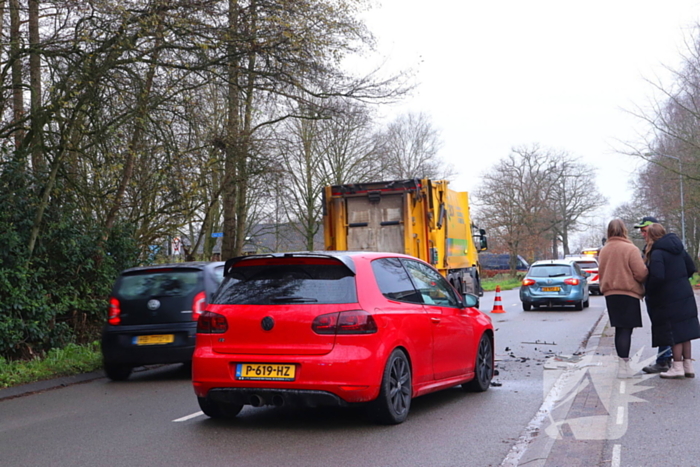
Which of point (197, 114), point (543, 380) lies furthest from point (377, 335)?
point (197, 114)

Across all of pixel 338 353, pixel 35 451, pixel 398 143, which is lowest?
pixel 35 451

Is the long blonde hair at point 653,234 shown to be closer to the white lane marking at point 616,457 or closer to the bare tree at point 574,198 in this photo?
the white lane marking at point 616,457

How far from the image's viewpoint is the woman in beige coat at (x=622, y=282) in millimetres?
9094

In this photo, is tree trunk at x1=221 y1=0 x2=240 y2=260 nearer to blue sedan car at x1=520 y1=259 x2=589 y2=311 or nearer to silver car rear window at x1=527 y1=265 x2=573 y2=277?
blue sedan car at x1=520 y1=259 x2=589 y2=311

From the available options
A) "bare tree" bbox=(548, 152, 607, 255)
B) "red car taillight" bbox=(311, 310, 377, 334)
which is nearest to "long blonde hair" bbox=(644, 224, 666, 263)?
"red car taillight" bbox=(311, 310, 377, 334)

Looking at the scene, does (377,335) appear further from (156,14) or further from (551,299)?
(551,299)

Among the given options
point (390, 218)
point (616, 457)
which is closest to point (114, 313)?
point (616, 457)

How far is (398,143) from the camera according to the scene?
55062 millimetres

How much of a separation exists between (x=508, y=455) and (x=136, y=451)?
9.27ft

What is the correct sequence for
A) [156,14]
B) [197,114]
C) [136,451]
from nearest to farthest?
[136,451] < [156,14] < [197,114]

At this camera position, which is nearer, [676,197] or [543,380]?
[543,380]

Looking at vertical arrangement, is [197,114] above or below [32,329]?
above

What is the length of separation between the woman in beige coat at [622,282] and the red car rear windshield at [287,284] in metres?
3.84

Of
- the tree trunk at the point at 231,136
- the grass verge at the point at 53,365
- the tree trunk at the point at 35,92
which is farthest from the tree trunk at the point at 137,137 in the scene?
the grass verge at the point at 53,365
